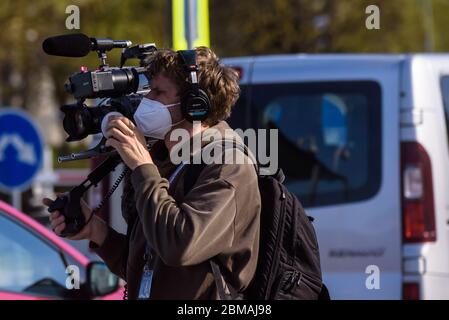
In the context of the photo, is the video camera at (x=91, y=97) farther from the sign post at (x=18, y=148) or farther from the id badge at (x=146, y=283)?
the sign post at (x=18, y=148)

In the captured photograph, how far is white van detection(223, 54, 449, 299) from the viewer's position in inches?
234

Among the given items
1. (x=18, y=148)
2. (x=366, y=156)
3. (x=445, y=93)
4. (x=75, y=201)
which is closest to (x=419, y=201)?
(x=366, y=156)

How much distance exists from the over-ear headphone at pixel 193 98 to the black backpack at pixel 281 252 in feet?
0.51

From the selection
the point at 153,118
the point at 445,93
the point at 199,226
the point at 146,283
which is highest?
the point at 445,93

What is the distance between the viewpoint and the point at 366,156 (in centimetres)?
616

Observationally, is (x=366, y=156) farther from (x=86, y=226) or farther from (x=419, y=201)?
(x=86, y=226)

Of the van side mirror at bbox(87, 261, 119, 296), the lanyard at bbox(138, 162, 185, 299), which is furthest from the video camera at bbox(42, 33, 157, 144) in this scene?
the van side mirror at bbox(87, 261, 119, 296)

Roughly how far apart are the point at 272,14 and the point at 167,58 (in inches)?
525

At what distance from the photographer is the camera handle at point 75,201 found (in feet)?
11.1

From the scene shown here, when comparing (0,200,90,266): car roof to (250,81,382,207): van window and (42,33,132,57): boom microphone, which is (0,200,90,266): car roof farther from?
(250,81,382,207): van window

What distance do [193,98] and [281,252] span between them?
540 mm

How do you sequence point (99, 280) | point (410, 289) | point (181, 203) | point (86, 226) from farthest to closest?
point (410, 289) → point (99, 280) → point (86, 226) → point (181, 203)

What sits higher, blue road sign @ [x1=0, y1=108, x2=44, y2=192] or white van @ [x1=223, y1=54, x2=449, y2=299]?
blue road sign @ [x1=0, y1=108, x2=44, y2=192]
